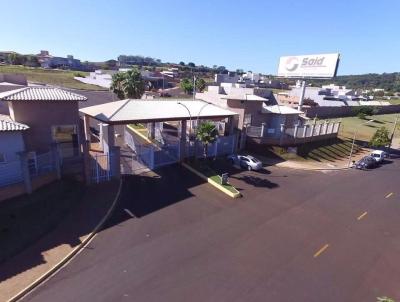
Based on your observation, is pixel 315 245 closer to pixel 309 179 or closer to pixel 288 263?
pixel 288 263

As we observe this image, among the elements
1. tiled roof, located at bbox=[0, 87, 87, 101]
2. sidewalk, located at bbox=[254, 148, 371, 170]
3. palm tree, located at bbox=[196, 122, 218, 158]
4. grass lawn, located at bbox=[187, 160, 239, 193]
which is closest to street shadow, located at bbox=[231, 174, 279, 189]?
grass lawn, located at bbox=[187, 160, 239, 193]

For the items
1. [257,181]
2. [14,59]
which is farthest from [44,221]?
[14,59]

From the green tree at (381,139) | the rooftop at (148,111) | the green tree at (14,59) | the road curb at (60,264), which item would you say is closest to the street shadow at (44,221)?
the road curb at (60,264)

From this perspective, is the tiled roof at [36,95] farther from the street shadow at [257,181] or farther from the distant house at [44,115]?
the street shadow at [257,181]

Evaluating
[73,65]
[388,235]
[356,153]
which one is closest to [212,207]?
[388,235]

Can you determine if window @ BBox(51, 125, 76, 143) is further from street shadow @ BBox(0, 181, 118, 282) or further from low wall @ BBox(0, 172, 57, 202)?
street shadow @ BBox(0, 181, 118, 282)

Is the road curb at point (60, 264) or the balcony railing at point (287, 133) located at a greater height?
the balcony railing at point (287, 133)
